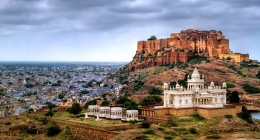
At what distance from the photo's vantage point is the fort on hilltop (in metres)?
120

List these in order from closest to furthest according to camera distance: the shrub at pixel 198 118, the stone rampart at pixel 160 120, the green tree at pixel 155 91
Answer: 1. the stone rampart at pixel 160 120
2. the shrub at pixel 198 118
3. the green tree at pixel 155 91

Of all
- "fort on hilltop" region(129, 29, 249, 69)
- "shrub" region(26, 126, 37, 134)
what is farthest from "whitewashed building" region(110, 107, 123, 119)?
"fort on hilltop" region(129, 29, 249, 69)

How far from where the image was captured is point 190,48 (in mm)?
122062

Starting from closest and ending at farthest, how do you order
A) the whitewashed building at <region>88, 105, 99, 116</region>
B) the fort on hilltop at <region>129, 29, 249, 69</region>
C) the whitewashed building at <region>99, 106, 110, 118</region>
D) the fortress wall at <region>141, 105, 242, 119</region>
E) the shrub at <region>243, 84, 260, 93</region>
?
the fortress wall at <region>141, 105, 242, 119</region> → the whitewashed building at <region>99, 106, 110, 118</region> → the whitewashed building at <region>88, 105, 99, 116</region> → the shrub at <region>243, 84, 260, 93</region> → the fort on hilltop at <region>129, 29, 249, 69</region>

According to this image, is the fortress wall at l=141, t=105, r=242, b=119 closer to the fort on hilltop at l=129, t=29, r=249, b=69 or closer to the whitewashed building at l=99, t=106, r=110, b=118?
the whitewashed building at l=99, t=106, r=110, b=118

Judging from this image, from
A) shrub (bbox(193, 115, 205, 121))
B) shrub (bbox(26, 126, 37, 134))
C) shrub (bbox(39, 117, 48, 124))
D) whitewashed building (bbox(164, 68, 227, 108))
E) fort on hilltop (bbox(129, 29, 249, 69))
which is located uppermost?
fort on hilltop (bbox(129, 29, 249, 69))

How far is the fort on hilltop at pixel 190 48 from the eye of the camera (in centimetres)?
12000

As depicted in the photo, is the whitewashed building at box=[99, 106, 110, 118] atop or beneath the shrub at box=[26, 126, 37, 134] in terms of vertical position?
atop

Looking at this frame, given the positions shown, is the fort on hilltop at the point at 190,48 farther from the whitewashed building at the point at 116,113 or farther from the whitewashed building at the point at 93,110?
the whitewashed building at the point at 116,113

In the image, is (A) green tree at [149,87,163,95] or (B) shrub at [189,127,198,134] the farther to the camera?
(A) green tree at [149,87,163,95]

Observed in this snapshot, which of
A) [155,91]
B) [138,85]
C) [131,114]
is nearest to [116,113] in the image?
[131,114]

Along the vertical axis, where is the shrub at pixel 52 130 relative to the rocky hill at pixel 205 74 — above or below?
below

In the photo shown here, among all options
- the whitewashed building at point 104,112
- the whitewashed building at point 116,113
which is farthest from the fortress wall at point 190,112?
the whitewashed building at point 104,112

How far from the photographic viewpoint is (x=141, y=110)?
2375 inches
